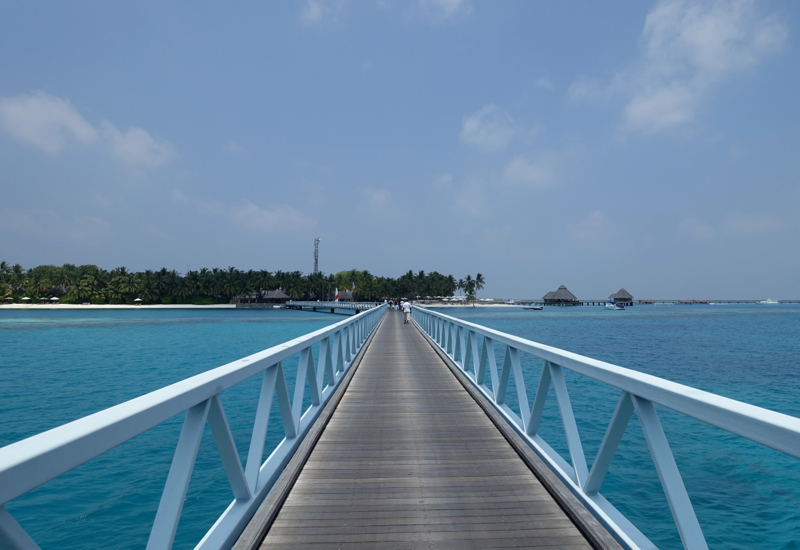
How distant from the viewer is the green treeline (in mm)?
104812

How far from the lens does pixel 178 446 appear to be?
7.16 feet

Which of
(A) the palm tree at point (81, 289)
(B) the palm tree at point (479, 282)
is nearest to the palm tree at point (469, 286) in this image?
(B) the palm tree at point (479, 282)

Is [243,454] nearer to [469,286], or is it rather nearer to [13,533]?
[13,533]

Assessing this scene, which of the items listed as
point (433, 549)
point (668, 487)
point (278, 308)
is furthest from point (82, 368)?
point (278, 308)

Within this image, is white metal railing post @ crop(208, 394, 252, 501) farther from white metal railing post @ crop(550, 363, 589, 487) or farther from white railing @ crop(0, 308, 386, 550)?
white metal railing post @ crop(550, 363, 589, 487)

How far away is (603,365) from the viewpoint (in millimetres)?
3029

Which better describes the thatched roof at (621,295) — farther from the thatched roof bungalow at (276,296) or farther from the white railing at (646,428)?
the white railing at (646,428)

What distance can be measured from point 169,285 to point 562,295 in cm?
13703

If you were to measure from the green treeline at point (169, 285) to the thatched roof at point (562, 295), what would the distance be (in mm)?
67097

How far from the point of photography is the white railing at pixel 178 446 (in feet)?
4.22

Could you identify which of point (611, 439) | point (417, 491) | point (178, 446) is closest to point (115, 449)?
point (417, 491)

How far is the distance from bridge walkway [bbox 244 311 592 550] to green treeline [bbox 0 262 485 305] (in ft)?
378

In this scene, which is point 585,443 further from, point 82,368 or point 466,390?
point 82,368

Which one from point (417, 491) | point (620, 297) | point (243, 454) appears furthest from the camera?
point (620, 297)
